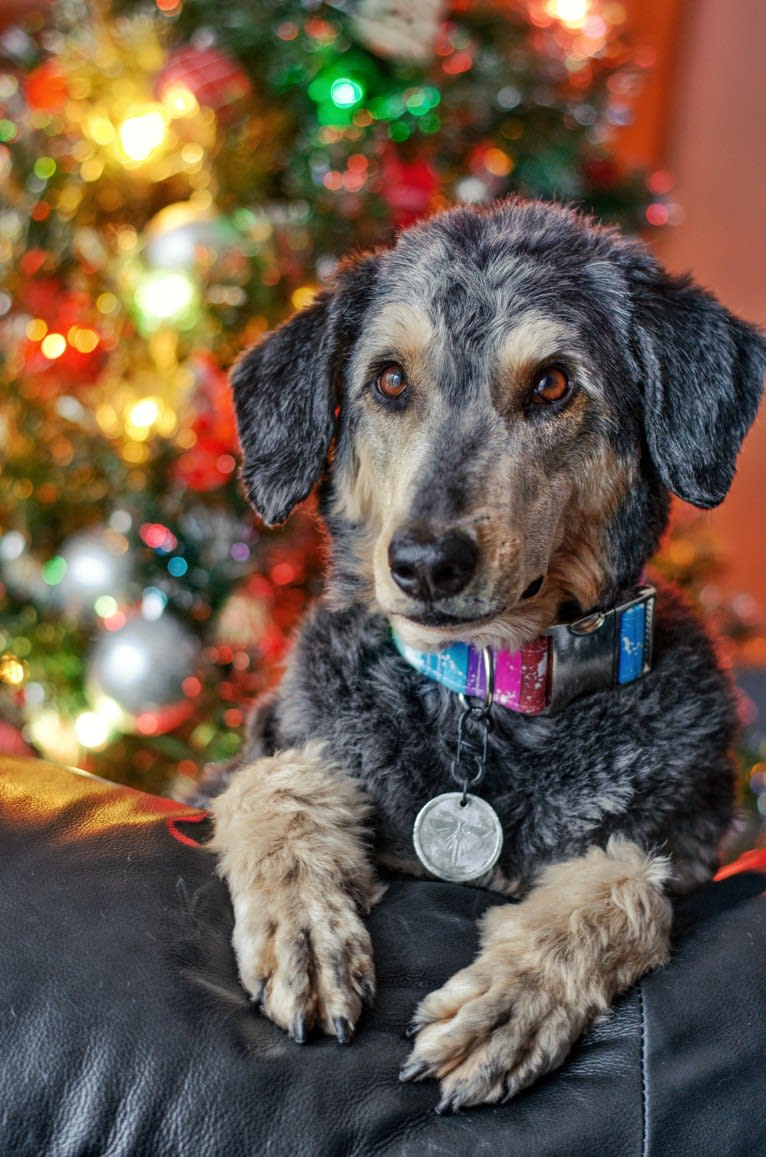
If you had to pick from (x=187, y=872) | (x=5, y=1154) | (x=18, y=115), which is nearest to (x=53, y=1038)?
(x=5, y=1154)

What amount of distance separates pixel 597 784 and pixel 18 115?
284 cm

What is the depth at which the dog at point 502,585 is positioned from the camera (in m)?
1.44

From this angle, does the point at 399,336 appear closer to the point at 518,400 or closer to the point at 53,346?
the point at 518,400

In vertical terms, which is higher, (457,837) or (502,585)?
(502,585)

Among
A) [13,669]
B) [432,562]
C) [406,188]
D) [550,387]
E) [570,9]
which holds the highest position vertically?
[570,9]

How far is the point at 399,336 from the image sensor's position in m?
1.71

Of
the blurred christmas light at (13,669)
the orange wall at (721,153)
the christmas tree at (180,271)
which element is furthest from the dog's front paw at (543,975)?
the orange wall at (721,153)

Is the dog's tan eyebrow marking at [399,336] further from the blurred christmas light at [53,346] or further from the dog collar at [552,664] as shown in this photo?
the blurred christmas light at [53,346]

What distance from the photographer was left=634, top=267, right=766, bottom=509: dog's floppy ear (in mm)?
1664

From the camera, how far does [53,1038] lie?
3.52 feet

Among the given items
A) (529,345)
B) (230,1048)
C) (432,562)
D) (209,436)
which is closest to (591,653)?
(432,562)

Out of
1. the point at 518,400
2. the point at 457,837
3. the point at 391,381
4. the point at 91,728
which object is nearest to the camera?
the point at 457,837

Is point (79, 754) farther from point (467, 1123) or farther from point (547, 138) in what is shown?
point (547, 138)

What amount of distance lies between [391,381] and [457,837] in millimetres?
782
